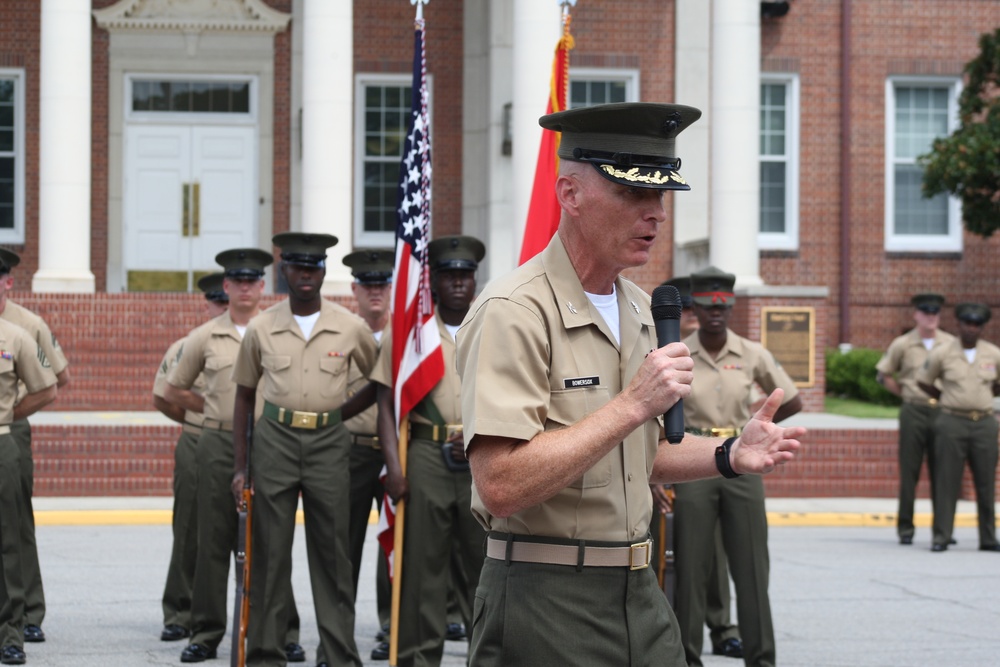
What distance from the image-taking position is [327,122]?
19.4 metres

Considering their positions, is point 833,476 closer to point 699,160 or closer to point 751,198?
point 751,198

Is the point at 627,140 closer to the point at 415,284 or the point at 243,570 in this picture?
the point at 243,570

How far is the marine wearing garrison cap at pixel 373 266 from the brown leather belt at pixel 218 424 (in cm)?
143

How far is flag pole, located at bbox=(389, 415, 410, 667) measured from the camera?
804 centimetres

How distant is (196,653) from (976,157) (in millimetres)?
15172

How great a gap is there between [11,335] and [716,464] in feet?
18.9

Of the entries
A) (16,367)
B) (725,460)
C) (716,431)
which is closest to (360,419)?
(16,367)

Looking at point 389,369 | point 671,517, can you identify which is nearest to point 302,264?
point 389,369

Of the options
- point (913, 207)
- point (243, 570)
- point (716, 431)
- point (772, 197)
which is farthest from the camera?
point (913, 207)

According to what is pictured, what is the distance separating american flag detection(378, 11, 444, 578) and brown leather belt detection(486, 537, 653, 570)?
175 inches

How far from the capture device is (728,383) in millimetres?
8539

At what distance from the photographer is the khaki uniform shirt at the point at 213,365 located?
9.12 m

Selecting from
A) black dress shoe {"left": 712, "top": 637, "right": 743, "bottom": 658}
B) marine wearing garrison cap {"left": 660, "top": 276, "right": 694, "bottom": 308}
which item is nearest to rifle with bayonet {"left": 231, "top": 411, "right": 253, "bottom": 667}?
black dress shoe {"left": 712, "top": 637, "right": 743, "bottom": 658}

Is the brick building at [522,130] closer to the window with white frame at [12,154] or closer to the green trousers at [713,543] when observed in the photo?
the window with white frame at [12,154]
